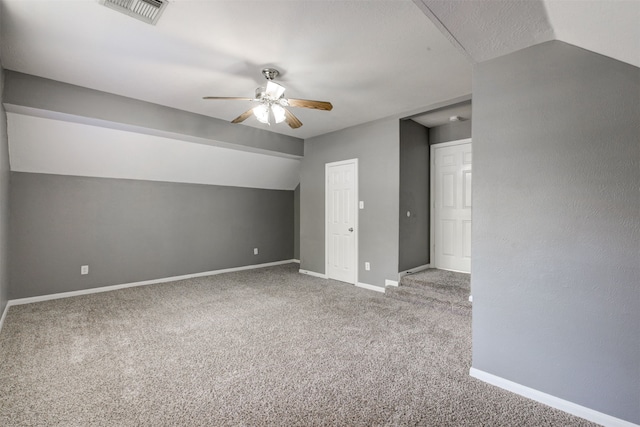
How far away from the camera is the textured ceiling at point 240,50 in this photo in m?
2.14

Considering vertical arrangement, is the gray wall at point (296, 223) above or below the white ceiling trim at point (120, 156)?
below

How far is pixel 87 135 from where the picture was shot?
3.99 meters

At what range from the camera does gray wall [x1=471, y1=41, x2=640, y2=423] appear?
178 cm

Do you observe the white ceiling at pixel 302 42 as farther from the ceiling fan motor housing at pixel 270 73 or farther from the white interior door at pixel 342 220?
the white interior door at pixel 342 220

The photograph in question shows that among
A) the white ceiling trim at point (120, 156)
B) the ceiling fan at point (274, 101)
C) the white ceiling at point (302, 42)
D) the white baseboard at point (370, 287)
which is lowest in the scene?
the white baseboard at point (370, 287)

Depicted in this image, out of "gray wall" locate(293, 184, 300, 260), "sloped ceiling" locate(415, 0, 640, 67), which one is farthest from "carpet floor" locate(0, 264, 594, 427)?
"gray wall" locate(293, 184, 300, 260)

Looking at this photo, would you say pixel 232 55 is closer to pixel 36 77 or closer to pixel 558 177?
pixel 36 77

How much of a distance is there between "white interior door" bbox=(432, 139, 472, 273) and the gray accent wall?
115 inches

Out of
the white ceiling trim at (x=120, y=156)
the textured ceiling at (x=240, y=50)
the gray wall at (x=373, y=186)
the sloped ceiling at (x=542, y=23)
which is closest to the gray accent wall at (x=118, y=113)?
the textured ceiling at (x=240, y=50)

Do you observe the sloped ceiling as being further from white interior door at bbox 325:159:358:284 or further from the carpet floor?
white interior door at bbox 325:159:358:284

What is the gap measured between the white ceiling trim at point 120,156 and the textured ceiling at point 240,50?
0.79 metres

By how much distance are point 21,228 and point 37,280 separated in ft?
2.38

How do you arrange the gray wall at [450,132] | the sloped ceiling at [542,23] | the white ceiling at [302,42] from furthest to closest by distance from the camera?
the gray wall at [450,132], the white ceiling at [302,42], the sloped ceiling at [542,23]

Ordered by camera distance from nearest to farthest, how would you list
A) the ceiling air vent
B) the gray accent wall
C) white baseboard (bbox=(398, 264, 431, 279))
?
the ceiling air vent → the gray accent wall → white baseboard (bbox=(398, 264, 431, 279))
